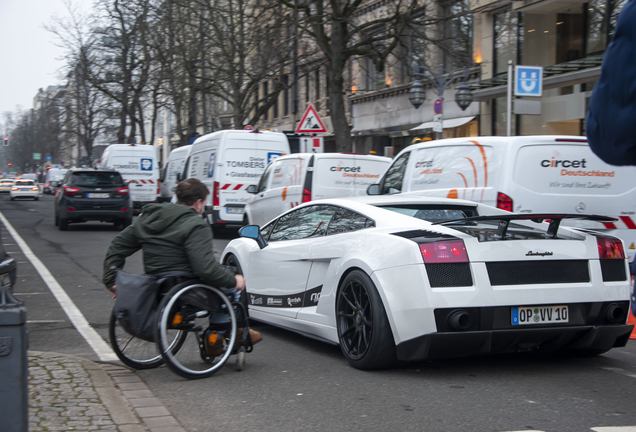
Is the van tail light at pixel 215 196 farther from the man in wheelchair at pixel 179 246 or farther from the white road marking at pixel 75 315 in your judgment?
the man in wheelchair at pixel 179 246

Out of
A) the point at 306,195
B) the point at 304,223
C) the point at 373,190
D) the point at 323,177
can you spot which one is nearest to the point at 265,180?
the point at 306,195

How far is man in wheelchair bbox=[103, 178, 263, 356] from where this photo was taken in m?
5.09

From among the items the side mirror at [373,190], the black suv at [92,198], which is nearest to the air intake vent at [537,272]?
the side mirror at [373,190]

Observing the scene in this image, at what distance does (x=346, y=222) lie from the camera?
234 inches

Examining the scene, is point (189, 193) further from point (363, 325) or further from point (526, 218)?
point (526, 218)

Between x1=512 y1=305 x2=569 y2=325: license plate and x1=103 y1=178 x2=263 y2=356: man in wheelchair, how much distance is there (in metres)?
1.88

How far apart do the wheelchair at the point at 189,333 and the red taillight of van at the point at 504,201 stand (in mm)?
4352

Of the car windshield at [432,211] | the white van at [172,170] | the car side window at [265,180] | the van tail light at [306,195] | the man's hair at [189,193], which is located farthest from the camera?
the white van at [172,170]

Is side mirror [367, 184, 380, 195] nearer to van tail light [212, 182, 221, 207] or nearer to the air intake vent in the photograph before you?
the air intake vent

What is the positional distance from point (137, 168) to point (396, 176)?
20.0 meters

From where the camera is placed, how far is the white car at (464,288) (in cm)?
484

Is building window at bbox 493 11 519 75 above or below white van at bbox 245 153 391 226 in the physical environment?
above

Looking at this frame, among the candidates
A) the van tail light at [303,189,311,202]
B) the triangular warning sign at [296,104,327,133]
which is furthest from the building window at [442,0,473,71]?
the van tail light at [303,189,311,202]

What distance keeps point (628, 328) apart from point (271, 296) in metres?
2.89
